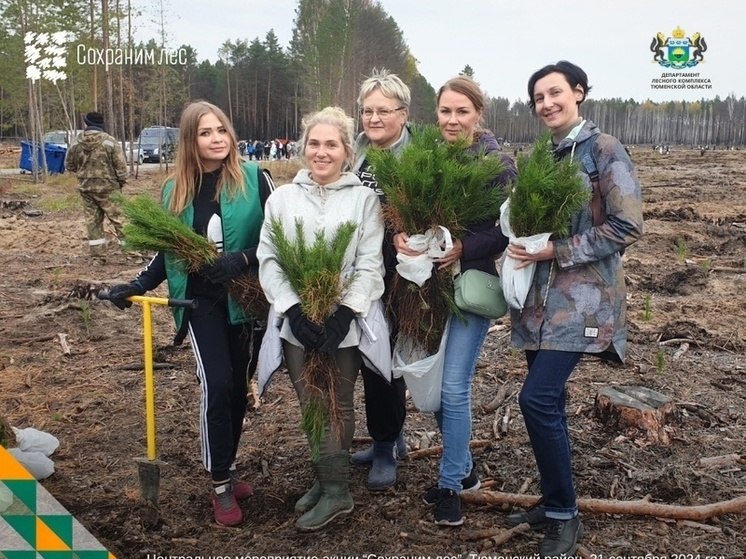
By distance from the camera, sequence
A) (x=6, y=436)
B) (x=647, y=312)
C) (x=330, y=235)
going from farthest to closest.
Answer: (x=647, y=312) → (x=6, y=436) → (x=330, y=235)

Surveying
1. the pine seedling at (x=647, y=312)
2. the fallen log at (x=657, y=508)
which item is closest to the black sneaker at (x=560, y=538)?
the fallen log at (x=657, y=508)

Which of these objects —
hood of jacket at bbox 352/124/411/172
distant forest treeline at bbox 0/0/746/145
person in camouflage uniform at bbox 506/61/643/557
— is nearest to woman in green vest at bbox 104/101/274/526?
hood of jacket at bbox 352/124/411/172

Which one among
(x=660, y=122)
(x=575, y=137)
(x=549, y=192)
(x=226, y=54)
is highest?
(x=226, y=54)

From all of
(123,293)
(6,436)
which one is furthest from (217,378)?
(6,436)

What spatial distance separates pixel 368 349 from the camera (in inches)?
126

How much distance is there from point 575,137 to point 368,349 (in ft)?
Result: 4.35

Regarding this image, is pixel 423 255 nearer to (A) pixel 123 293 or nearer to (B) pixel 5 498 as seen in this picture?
(A) pixel 123 293

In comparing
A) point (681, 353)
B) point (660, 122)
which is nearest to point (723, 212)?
point (681, 353)

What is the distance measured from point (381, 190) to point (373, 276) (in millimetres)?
472

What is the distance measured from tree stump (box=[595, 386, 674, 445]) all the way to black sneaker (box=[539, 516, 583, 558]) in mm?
1331

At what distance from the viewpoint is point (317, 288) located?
3.01 metres

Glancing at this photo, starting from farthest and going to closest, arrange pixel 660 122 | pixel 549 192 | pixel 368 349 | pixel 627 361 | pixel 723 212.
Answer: pixel 660 122 < pixel 723 212 < pixel 627 361 < pixel 368 349 < pixel 549 192

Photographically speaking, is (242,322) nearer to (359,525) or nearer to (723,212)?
(359,525)

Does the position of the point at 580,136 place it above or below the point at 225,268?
above
